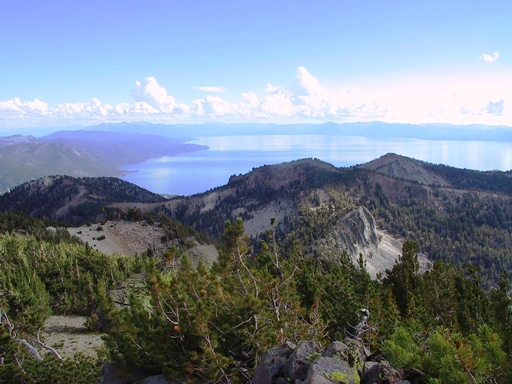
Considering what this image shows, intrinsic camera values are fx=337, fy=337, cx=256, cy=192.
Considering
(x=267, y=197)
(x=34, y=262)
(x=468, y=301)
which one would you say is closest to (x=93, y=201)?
(x=267, y=197)

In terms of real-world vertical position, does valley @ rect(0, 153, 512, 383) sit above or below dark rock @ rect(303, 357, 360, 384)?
below

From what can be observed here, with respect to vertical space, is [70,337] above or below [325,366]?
below

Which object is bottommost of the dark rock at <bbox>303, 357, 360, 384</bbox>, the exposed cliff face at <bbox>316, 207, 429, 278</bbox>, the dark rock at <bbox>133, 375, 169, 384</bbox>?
the exposed cliff face at <bbox>316, 207, 429, 278</bbox>

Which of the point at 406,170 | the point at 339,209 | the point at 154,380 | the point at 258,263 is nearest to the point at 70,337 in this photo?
the point at 258,263

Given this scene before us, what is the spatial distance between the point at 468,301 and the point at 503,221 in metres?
95.6

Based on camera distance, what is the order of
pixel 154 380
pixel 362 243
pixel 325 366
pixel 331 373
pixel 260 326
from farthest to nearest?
pixel 362 243, pixel 260 326, pixel 154 380, pixel 325 366, pixel 331 373

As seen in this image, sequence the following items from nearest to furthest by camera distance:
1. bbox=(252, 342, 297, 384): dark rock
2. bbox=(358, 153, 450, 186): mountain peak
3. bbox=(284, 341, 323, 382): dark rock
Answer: bbox=(284, 341, 323, 382): dark rock → bbox=(252, 342, 297, 384): dark rock → bbox=(358, 153, 450, 186): mountain peak

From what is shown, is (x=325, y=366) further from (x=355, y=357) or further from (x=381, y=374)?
(x=381, y=374)

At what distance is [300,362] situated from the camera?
6.67 m

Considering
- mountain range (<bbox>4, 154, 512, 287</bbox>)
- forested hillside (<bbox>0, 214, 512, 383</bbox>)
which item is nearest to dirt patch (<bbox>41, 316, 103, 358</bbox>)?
forested hillside (<bbox>0, 214, 512, 383</bbox>)

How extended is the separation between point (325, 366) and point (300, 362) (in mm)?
817

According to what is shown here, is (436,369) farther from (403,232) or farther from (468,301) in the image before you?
(403,232)

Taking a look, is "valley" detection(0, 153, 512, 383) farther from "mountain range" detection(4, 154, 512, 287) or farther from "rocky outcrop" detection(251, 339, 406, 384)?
"mountain range" detection(4, 154, 512, 287)

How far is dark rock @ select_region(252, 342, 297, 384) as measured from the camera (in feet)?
22.9
